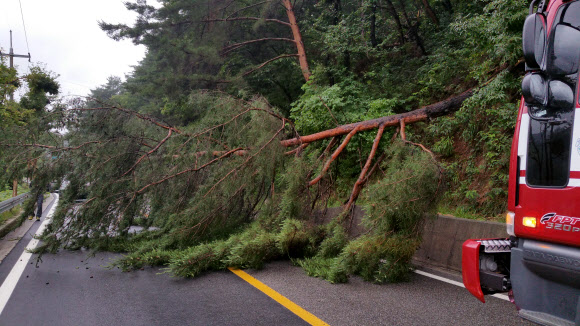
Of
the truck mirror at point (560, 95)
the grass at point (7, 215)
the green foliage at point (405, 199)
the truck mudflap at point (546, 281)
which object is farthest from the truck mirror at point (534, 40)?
the grass at point (7, 215)

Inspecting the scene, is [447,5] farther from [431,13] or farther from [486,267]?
[486,267]

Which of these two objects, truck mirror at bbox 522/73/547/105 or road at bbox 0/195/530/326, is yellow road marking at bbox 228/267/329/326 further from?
truck mirror at bbox 522/73/547/105

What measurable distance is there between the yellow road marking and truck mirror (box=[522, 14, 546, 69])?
307 centimetres

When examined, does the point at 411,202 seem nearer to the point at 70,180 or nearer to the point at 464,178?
the point at 464,178

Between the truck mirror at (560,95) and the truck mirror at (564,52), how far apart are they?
0.28 ft

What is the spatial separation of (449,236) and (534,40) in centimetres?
411

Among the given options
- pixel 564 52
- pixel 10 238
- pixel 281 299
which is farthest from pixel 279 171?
pixel 10 238

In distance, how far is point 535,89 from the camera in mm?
3170

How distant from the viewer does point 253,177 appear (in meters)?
8.28

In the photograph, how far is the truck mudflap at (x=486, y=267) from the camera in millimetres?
3557

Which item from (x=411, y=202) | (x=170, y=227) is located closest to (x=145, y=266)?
(x=170, y=227)

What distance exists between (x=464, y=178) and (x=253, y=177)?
5025 millimetres

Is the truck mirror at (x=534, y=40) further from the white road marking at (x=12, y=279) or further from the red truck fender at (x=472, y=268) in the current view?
the white road marking at (x=12, y=279)

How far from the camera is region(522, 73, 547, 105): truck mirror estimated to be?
10.4ft
